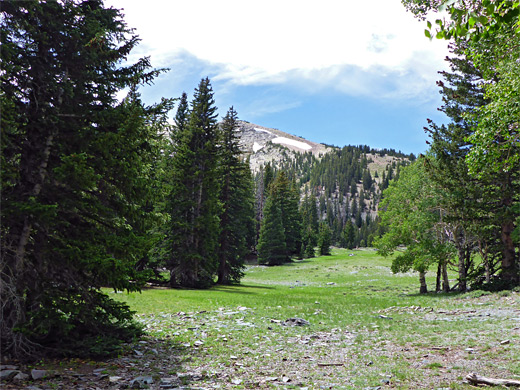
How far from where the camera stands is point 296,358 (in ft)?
31.8

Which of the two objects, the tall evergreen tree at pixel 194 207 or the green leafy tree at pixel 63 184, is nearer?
the green leafy tree at pixel 63 184

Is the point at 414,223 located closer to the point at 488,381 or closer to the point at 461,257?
the point at 461,257

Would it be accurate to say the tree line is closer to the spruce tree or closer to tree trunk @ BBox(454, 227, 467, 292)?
tree trunk @ BBox(454, 227, 467, 292)

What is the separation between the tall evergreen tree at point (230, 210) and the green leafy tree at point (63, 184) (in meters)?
27.0

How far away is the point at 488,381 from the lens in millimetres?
6965

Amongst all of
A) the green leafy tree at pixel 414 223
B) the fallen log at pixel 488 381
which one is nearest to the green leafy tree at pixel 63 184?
the fallen log at pixel 488 381

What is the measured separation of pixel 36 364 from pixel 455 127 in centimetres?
2761

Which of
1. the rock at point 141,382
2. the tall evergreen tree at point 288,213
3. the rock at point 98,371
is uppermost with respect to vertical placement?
the tall evergreen tree at point 288,213

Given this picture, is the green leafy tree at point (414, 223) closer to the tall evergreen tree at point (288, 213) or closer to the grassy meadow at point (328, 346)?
the grassy meadow at point (328, 346)

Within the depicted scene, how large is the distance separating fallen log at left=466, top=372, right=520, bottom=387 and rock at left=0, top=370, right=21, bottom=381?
9.62 m

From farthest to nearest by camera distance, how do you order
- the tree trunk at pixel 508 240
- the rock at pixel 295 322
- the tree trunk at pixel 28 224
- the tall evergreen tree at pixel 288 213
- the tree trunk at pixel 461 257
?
the tall evergreen tree at pixel 288 213
the tree trunk at pixel 461 257
the tree trunk at pixel 508 240
the rock at pixel 295 322
the tree trunk at pixel 28 224

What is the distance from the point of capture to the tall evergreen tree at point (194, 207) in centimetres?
3098

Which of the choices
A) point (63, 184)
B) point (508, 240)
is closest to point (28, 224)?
point (63, 184)

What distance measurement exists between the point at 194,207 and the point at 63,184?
79.5 feet
